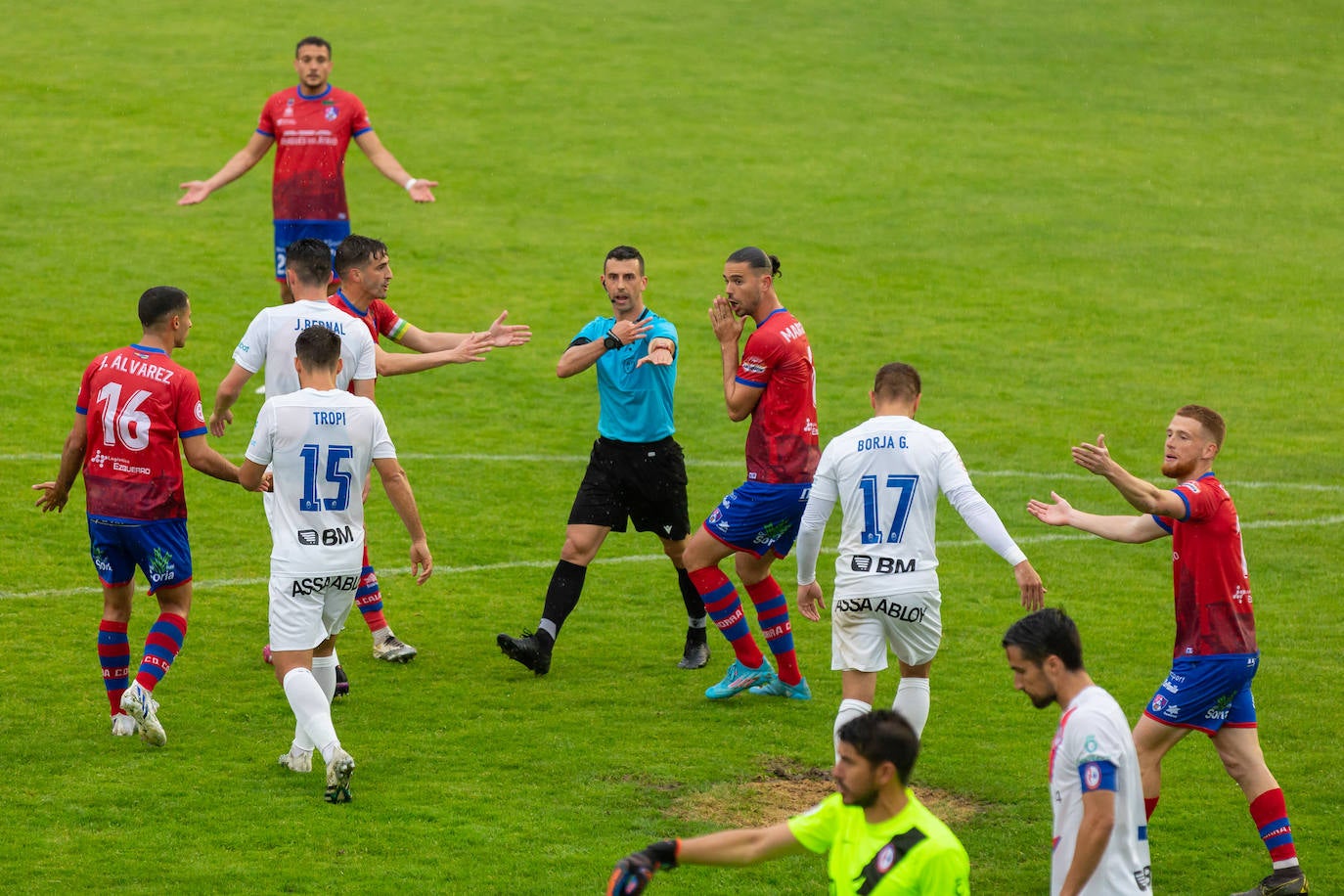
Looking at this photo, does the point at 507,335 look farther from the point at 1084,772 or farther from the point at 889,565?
the point at 1084,772

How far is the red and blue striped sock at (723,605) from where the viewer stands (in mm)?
10047

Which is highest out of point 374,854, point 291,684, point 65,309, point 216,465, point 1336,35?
point 1336,35

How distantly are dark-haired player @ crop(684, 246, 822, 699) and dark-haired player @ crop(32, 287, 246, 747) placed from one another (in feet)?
9.87

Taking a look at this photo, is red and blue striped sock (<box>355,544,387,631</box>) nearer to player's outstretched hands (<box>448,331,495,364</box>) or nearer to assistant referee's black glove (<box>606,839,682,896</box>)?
player's outstretched hands (<box>448,331,495,364</box>)

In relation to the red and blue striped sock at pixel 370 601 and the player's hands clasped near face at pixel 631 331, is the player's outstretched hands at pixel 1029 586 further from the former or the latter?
the red and blue striped sock at pixel 370 601

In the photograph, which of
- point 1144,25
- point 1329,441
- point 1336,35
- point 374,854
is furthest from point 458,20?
point 374,854

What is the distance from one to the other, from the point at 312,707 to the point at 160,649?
140 centimetres

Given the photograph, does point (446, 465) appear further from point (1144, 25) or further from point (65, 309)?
point (1144, 25)

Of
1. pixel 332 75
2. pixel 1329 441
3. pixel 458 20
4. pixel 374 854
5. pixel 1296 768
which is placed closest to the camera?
pixel 374 854

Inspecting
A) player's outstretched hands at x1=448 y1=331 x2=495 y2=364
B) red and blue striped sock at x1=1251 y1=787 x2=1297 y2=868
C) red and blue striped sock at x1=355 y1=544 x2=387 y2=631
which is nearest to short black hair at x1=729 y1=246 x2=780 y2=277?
player's outstretched hands at x1=448 y1=331 x2=495 y2=364

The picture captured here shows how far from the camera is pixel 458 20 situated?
35000mm

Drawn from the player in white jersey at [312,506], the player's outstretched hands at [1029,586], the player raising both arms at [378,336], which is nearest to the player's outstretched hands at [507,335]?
the player raising both arms at [378,336]

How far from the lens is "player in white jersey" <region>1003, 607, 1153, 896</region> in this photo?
5.37 meters

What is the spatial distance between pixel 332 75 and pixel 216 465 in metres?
24.1
